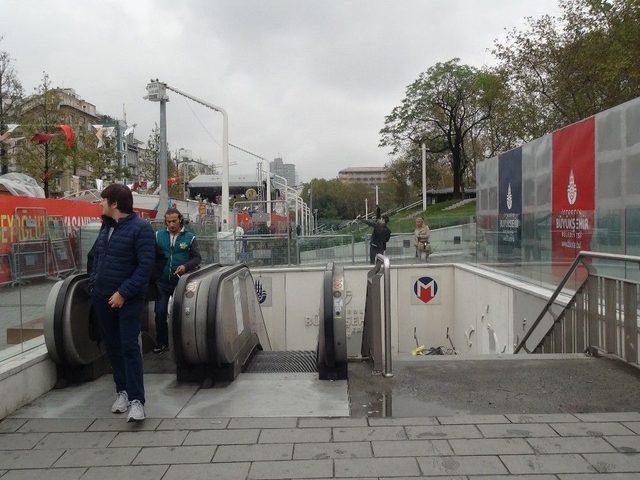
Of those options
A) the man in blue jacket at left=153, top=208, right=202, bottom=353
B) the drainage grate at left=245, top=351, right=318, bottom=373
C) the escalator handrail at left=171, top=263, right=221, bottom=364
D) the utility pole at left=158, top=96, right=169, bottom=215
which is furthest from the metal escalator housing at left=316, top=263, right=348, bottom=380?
the utility pole at left=158, top=96, right=169, bottom=215

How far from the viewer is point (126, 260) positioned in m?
4.71

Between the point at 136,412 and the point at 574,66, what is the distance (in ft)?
84.2

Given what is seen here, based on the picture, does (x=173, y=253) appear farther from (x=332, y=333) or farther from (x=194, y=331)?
(x=332, y=333)

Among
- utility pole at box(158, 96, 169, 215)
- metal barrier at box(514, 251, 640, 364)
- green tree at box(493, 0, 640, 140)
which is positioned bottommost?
metal barrier at box(514, 251, 640, 364)

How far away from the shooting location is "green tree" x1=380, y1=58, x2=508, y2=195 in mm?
52312

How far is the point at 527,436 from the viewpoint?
4227 mm

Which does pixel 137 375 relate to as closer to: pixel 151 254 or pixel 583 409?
pixel 151 254

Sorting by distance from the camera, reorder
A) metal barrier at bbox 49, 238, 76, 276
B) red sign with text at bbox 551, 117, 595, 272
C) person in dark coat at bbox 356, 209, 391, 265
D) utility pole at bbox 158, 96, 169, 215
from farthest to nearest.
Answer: utility pole at bbox 158, 96, 169, 215 < person in dark coat at bbox 356, 209, 391, 265 < red sign with text at bbox 551, 117, 595, 272 < metal barrier at bbox 49, 238, 76, 276

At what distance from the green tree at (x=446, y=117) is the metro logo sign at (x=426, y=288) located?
1325 inches

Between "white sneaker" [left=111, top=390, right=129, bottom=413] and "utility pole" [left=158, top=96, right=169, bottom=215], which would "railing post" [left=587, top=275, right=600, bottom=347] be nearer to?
"white sneaker" [left=111, top=390, right=129, bottom=413]

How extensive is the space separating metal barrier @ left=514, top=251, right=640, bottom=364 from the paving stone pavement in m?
1.63

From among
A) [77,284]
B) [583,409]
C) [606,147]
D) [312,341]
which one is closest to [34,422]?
Answer: [77,284]

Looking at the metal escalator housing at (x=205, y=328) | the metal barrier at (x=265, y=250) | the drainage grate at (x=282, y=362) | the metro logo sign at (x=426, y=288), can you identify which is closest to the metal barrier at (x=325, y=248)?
the metal barrier at (x=265, y=250)

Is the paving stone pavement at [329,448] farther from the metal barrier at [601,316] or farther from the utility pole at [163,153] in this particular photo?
the utility pole at [163,153]
